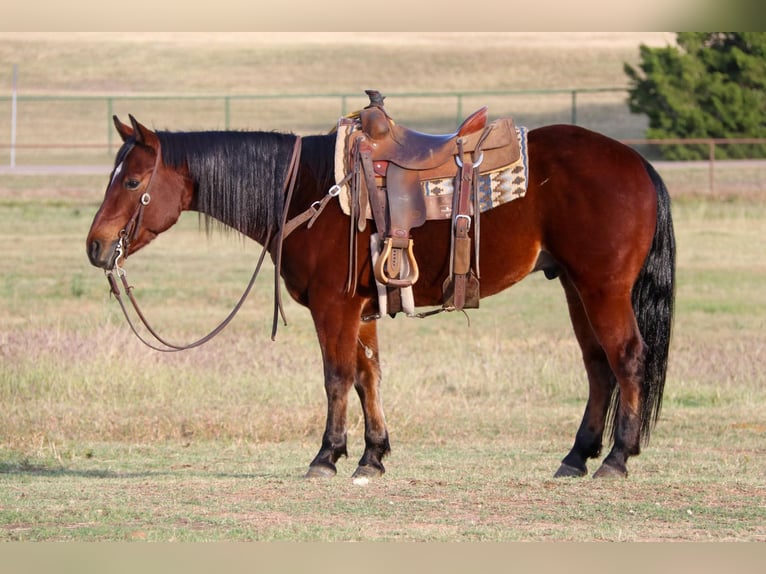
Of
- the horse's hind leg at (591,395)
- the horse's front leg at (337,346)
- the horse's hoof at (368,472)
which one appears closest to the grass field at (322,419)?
the horse's hoof at (368,472)

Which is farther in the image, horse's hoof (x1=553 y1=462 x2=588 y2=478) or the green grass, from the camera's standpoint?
horse's hoof (x1=553 y1=462 x2=588 y2=478)

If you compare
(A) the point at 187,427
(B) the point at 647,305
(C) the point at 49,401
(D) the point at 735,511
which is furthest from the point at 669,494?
(C) the point at 49,401

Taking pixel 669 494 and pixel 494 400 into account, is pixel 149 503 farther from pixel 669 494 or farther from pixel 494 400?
pixel 494 400

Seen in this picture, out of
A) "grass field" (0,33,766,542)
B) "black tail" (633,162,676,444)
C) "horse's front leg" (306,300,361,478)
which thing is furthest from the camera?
"black tail" (633,162,676,444)

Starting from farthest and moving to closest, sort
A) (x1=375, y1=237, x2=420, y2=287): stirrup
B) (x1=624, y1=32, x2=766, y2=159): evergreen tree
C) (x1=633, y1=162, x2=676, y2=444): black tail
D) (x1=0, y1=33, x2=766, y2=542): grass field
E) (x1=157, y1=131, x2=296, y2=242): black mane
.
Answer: (x1=624, y1=32, x2=766, y2=159): evergreen tree
(x1=633, y1=162, x2=676, y2=444): black tail
(x1=157, y1=131, x2=296, y2=242): black mane
(x1=375, y1=237, x2=420, y2=287): stirrup
(x1=0, y1=33, x2=766, y2=542): grass field

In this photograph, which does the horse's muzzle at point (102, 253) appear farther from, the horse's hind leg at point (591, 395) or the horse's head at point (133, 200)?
the horse's hind leg at point (591, 395)

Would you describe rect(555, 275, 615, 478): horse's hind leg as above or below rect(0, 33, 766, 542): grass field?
above

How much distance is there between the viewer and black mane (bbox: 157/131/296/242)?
7977mm

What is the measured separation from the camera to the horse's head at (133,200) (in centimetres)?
780

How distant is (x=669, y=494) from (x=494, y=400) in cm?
452

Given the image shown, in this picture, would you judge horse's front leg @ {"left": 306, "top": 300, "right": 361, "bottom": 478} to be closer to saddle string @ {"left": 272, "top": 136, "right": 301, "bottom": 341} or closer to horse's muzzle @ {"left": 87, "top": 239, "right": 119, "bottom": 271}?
saddle string @ {"left": 272, "top": 136, "right": 301, "bottom": 341}

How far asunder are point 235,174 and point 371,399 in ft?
5.37

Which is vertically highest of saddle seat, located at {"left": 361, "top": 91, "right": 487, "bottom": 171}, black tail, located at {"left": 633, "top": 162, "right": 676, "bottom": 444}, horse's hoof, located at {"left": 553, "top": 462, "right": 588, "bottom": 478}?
saddle seat, located at {"left": 361, "top": 91, "right": 487, "bottom": 171}

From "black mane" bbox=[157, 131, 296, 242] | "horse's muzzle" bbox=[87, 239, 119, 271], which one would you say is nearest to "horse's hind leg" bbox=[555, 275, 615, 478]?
"black mane" bbox=[157, 131, 296, 242]
